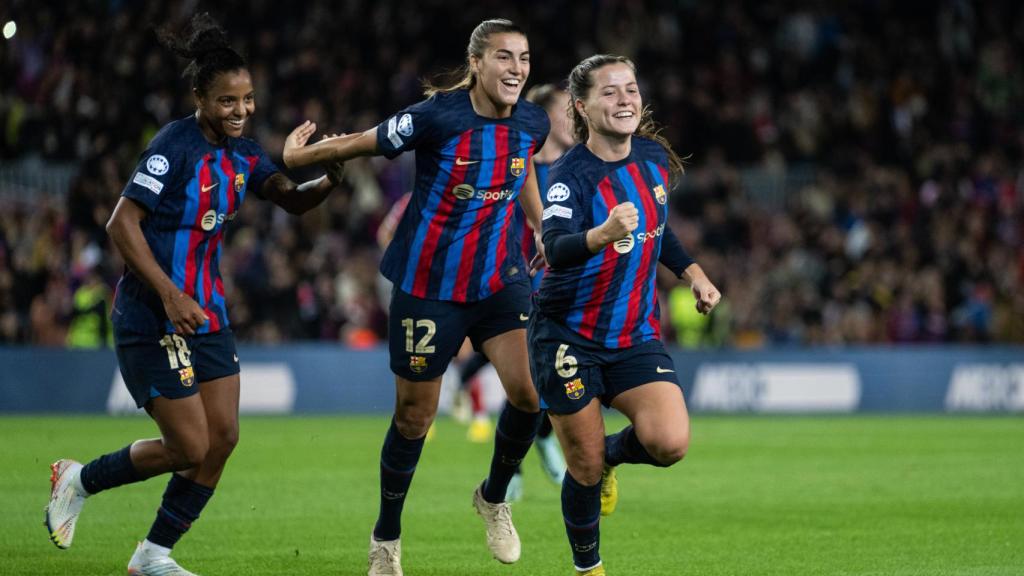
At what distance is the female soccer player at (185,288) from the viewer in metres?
6.67

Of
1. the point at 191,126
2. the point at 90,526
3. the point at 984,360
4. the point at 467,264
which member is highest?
the point at 191,126

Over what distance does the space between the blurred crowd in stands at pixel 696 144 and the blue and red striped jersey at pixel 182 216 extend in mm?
12102

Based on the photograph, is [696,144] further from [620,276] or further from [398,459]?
[620,276]

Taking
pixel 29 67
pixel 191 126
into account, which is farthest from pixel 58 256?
pixel 191 126

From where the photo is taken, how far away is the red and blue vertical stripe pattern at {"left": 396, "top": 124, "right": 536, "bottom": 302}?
703 centimetres

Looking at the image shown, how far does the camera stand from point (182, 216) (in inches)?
266

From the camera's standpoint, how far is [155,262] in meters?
6.61

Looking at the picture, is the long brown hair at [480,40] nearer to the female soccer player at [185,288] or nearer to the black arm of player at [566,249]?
the female soccer player at [185,288]

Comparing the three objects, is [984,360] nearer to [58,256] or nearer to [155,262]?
[58,256]

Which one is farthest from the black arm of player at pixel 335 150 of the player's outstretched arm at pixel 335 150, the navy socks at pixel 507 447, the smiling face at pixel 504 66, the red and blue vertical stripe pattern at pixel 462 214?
the navy socks at pixel 507 447

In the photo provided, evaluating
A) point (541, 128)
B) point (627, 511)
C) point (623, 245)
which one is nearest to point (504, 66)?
point (541, 128)

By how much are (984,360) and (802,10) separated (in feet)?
25.2

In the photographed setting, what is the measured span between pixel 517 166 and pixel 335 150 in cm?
91

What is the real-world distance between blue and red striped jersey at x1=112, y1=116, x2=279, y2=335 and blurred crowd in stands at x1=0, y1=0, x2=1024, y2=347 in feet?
39.7
